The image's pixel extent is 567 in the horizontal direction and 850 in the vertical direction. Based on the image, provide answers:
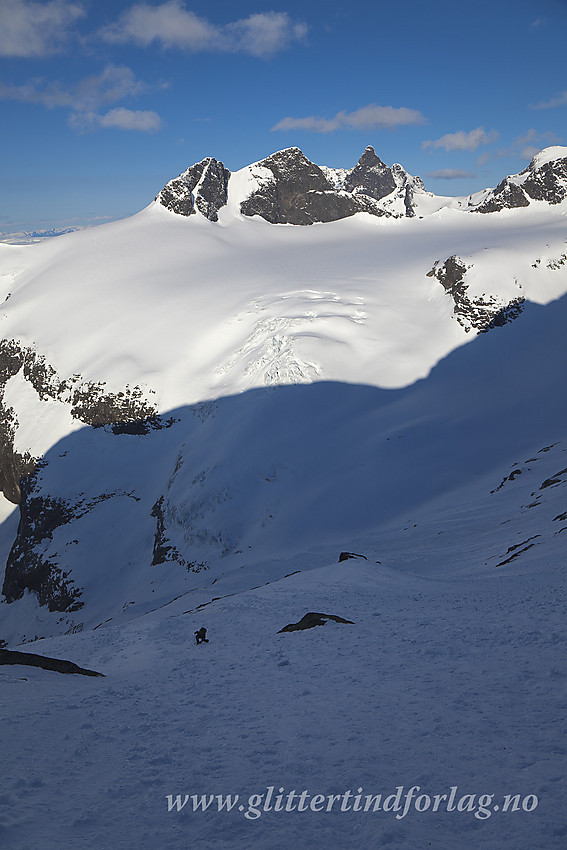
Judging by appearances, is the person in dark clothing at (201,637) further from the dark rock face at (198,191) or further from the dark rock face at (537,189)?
the dark rock face at (537,189)

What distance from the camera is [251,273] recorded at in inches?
3145

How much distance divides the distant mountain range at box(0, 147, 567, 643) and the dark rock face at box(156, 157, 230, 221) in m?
25.9

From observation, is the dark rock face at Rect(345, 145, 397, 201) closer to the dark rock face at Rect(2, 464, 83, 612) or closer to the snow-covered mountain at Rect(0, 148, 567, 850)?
the snow-covered mountain at Rect(0, 148, 567, 850)

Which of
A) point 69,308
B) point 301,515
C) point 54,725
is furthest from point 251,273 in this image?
point 54,725

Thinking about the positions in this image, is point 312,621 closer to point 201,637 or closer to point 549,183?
point 201,637

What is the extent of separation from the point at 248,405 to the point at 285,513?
1188cm

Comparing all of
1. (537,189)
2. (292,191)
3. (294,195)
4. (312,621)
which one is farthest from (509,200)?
(312,621)

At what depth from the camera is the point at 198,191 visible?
112 m

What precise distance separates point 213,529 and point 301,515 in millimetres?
6411

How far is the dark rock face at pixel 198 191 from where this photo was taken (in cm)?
11056

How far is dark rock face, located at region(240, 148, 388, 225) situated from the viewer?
120250 mm

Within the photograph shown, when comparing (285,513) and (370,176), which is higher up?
(370,176)

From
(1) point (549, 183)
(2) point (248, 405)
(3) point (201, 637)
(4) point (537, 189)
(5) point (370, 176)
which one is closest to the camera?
(3) point (201, 637)

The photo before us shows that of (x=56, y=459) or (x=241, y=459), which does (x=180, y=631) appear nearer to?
→ (x=241, y=459)
